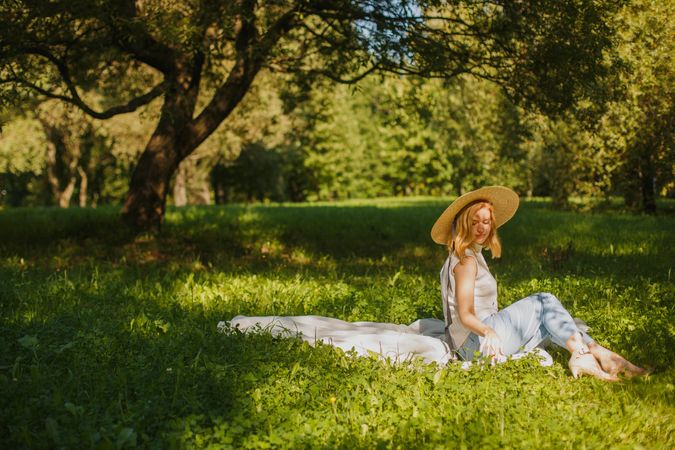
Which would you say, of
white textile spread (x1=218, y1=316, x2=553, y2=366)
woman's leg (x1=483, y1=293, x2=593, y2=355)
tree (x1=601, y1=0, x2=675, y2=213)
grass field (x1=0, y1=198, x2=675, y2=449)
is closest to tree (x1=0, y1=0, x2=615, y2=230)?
tree (x1=601, y1=0, x2=675, y2=213)

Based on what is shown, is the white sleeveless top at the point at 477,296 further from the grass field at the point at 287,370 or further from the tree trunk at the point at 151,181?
the tree trunk at the point at 151,181

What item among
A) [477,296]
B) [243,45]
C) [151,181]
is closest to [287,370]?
[477,296]

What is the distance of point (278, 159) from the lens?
46.4m

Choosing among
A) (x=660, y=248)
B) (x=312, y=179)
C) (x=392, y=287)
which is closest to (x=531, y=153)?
(x=660, y=248)

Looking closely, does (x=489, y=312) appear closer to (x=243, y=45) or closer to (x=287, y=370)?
(x=287, y=370)

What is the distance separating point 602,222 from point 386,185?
48638 mm

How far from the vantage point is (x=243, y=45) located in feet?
41.2

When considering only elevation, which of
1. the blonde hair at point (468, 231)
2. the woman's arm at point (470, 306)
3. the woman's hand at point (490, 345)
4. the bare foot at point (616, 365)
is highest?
the blonde hair at point (468, 231)

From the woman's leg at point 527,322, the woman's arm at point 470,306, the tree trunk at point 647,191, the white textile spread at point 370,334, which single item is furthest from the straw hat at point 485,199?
the tree trunk at point 647,191

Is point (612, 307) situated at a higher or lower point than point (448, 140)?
lower

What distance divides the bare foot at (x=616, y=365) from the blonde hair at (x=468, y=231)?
1.13 meters

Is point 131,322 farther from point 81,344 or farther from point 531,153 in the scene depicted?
point 531,153

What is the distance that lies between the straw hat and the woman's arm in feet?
1.66

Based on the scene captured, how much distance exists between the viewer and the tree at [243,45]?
1034 centimetres
